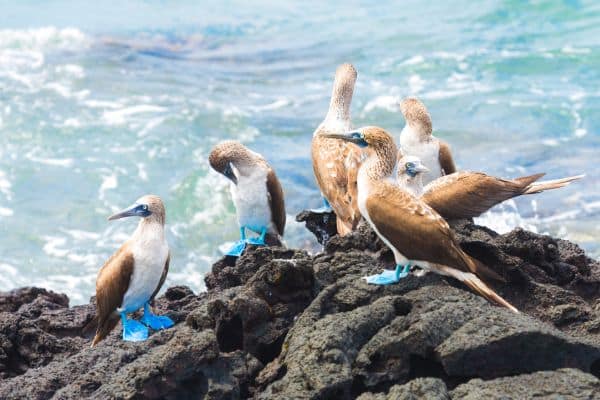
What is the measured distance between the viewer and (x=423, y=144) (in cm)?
877

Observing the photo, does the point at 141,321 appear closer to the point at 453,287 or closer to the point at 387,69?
the point at 453,287

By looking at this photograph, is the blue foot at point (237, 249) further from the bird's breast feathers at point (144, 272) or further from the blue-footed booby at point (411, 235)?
the blue-footed booby at point (411, 235)

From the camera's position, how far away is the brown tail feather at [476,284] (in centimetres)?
574

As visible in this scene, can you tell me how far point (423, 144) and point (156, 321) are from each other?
10.3 feet

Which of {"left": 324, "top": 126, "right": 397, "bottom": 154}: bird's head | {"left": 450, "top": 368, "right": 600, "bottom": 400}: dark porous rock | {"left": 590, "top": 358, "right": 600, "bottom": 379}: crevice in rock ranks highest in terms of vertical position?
{"left": 324, "top": 126, "right": 397, "bottom": 154}: bird's head

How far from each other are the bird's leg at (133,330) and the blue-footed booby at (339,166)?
72.6 inches

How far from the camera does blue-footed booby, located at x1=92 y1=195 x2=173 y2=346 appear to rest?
686 cm

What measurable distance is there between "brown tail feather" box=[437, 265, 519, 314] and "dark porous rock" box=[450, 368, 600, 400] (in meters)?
0.80

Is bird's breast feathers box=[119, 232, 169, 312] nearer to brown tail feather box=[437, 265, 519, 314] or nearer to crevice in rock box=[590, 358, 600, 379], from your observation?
brown tail feather box=[437, 265, 519, 314]

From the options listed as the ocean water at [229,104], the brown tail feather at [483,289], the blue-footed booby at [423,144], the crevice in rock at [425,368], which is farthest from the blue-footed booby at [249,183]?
the ocean water at [229,104]

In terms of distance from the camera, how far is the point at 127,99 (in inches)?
937

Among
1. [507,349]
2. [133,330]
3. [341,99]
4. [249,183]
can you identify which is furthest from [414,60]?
[507,349]

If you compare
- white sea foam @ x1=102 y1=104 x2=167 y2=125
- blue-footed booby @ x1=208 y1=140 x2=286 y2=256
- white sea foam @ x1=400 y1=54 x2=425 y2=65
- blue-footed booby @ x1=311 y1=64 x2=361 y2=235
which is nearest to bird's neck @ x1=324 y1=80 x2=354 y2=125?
blue-footed booby @ x1=311 y1=64 x2=361 y2=235

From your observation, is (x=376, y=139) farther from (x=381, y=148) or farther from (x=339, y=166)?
(x=339, y=166)
